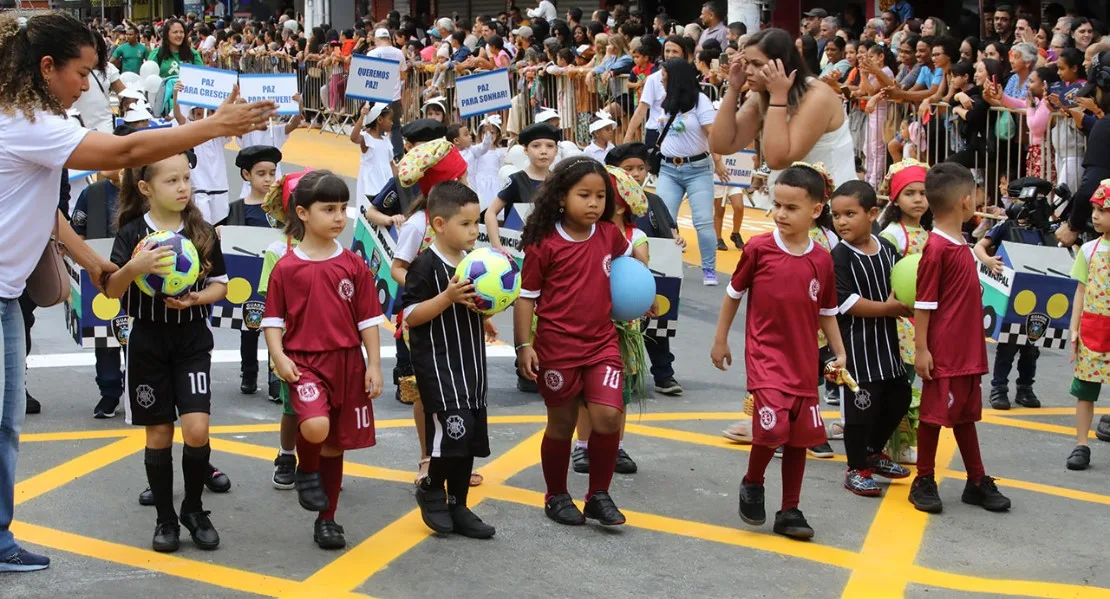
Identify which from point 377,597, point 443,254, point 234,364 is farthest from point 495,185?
point 377,597

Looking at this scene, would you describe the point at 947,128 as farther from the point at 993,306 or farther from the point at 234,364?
the point at 234,364

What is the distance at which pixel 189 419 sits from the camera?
565cm

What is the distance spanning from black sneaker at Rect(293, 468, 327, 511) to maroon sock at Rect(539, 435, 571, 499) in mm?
970

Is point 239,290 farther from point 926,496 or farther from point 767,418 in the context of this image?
point 926,496

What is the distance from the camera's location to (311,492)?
18.9 feet

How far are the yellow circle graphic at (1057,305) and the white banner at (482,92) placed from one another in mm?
6353

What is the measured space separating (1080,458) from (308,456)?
3.90 metres

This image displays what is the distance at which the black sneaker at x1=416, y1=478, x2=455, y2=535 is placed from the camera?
5918 millimetres

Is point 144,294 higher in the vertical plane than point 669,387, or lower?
higher

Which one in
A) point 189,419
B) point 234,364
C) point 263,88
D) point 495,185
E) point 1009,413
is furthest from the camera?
point 263,88

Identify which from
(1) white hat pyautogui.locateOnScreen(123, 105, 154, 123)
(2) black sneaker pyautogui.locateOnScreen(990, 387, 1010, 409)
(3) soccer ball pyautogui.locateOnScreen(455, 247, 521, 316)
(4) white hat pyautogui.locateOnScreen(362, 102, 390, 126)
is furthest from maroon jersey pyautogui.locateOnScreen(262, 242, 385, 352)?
(4) white hat pyautogui.locateOnScreen(362, 102, 390, 126)

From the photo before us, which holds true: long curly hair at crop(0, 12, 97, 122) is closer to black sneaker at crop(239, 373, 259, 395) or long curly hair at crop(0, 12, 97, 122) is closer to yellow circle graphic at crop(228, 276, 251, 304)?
yellow circle graphic at crop(228, 276, 251, 304)

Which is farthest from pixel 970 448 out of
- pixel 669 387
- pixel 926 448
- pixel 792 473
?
pixel 669 387

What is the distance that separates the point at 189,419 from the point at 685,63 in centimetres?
791
